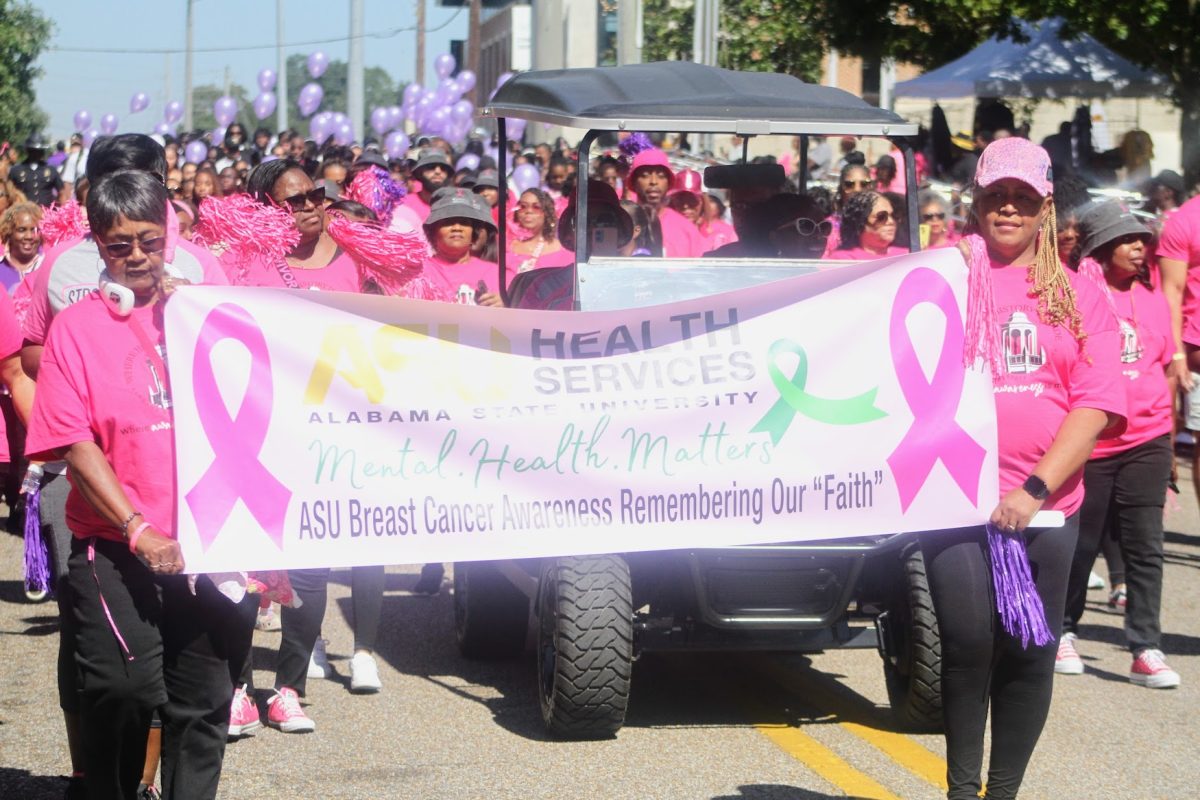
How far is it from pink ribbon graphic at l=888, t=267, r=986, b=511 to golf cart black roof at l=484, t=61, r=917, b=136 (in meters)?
1.36

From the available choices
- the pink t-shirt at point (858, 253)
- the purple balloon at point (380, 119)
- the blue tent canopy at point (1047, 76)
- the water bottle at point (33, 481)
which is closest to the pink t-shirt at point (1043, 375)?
the water bottle at point (33, 481)

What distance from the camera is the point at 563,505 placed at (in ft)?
17.1

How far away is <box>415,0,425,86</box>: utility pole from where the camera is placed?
57.4 m

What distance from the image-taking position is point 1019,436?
15.9ft

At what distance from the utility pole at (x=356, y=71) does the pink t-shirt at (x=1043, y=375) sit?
86.6ft

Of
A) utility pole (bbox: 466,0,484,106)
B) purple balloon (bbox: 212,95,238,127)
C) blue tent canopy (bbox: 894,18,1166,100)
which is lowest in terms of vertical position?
blue tent canopy (bbox: 894,18,1166,100)

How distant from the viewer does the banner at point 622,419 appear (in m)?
4.94

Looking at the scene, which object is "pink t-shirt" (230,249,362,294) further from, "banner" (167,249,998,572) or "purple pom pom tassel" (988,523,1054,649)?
"purple pom pom tassel" (988,523,1054,649)

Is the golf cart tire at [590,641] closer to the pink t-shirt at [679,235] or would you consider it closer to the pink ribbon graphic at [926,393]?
A: the pink ribbon graphic at [926,393]

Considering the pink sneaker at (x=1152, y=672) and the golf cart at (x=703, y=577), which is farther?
the pink sneaker at (x=1152, y=672)

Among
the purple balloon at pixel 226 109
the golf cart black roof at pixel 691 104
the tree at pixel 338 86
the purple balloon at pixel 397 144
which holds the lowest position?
the golf cart black roof at pixel 691 104

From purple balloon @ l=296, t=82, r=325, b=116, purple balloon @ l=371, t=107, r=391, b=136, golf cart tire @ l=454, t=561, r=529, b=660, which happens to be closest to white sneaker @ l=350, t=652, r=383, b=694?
golf cart tire @ l=454, t=561, r=529, b=660

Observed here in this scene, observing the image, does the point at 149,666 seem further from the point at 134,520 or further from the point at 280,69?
the point at 280,69

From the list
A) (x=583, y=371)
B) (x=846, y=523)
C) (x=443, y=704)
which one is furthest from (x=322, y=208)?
(x=846, y=523)
